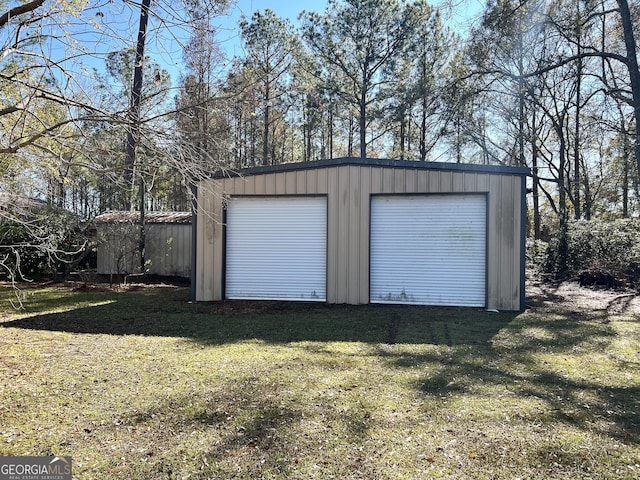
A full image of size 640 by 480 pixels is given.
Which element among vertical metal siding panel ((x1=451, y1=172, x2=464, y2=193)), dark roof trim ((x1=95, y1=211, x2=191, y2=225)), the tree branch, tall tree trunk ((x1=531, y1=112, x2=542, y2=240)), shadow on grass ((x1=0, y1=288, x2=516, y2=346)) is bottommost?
shadow on grass ((x1=0, y1=288, x2=516, y2=346))

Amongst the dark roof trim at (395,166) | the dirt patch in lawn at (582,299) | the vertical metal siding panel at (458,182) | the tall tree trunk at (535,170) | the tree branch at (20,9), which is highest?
the tall tree trunk at (535,170)

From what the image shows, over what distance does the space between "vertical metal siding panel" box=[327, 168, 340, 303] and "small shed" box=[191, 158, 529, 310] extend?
2 cm

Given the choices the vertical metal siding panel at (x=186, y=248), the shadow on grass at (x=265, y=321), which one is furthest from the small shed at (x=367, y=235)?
the vertical metal siding panel at (x=186, y=248)

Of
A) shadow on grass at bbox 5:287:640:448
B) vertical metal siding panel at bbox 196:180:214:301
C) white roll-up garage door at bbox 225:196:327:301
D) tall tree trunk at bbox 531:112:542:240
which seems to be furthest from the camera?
tall tree trunk at bbox 531:112:542:240

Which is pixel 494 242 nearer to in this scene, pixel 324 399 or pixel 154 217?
pixel 324 399

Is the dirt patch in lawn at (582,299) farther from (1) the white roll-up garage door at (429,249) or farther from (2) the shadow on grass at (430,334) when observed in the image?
(1) the white roll-up garage door at (429,249)

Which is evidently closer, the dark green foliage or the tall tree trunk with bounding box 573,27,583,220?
the dark green foliage

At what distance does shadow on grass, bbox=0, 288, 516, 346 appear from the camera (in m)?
5.73

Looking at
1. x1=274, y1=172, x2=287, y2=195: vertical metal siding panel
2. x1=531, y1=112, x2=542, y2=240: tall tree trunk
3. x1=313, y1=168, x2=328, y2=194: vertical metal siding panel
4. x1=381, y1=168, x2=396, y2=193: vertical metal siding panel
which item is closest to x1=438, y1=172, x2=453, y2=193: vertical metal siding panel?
x1=381, y1=168, x2=396, y2=193: vertical metal siding panel

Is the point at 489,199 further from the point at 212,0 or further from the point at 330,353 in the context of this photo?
the point at 212,0

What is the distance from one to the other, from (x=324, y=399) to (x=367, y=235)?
5202 mm

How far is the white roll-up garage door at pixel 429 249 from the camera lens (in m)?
8.02

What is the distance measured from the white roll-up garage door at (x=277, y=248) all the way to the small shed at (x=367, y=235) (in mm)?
22

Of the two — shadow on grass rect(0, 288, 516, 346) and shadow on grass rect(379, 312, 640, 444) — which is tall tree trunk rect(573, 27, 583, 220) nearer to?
shadow on grass rect(0, 288, 516, 346)
